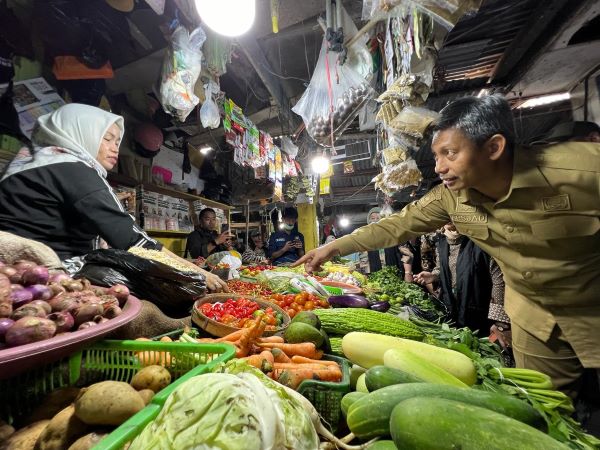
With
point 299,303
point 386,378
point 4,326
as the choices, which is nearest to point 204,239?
point 299,303

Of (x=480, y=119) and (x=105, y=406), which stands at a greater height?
(x=480, y=119)

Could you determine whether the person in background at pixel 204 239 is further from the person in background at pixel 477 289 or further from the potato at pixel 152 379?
the potato at pixel 152 379

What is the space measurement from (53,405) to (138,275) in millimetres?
1039

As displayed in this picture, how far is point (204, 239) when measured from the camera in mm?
6758

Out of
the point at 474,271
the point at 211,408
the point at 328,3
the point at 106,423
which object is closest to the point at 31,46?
the point at 328,3

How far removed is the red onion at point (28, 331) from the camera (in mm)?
940

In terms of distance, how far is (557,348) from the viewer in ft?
7.22

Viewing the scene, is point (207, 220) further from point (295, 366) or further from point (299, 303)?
point (295, 366)

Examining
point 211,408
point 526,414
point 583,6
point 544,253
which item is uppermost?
point 583,6

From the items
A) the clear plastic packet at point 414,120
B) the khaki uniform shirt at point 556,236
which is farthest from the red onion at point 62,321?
the clear plastic packet at point 414,120

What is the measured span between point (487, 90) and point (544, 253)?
4224mm

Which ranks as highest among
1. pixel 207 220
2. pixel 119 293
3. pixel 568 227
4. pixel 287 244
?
pixel 207 220

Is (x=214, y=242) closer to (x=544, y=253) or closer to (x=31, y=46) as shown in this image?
(x=31, y=46)

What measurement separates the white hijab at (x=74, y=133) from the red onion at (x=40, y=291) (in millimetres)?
1343
